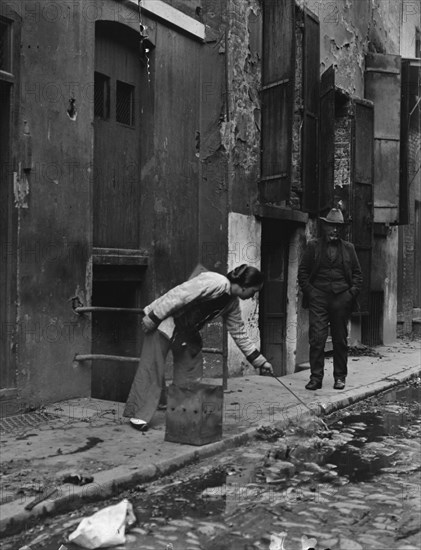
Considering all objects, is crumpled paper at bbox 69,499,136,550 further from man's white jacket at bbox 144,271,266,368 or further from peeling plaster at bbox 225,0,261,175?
peeling plaster at bbox 225,0,261,175

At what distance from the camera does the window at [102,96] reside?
28.0ft

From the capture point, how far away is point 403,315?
18828mm

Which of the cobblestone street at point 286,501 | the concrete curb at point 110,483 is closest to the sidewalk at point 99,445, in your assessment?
the concrete curb at point 110,483

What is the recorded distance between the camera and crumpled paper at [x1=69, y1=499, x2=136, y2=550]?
160 inches

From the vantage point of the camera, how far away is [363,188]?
14117 millimetres

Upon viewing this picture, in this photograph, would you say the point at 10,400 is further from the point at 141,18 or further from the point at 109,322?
the point at 141,18

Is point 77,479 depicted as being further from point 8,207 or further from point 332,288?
point 332,288

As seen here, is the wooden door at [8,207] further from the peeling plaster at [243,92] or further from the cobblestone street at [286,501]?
the peeling plaster at [243,92]

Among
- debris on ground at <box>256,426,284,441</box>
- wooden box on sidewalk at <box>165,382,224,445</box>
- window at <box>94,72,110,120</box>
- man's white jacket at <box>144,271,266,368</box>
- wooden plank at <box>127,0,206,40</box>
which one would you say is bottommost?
debris on ground at <box>256,426,284,441</box>

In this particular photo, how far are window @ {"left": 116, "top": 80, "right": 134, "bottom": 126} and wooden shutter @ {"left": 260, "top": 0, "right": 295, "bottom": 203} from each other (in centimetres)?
237

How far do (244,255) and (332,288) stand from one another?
142cm

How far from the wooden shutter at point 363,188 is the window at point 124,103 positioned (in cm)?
581

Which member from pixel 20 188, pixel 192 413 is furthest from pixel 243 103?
pixel 192 413

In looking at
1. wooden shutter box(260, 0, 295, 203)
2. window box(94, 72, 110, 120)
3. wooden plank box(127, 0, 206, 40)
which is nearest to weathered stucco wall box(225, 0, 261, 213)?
wooden shutter box(260, 0, 295, 203)
